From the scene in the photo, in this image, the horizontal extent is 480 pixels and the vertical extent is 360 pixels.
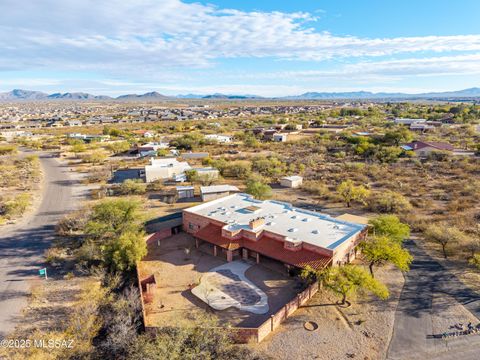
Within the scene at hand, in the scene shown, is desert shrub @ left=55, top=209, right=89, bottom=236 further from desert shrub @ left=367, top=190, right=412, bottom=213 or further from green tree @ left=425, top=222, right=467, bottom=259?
green tree @ left=425, top=222, right=467, bottom=259

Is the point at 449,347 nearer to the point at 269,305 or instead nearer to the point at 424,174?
the point at 269,305

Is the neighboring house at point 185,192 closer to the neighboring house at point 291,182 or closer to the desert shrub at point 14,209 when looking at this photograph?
the neighboring house at point 291,182

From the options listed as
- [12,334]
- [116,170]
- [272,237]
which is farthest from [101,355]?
[116,170]

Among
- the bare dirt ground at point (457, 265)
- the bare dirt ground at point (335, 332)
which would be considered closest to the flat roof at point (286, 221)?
the bare dirt ground at point (335, 332)

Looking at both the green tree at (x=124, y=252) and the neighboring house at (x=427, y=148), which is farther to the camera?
the neighboring house at (x=427, y=148)

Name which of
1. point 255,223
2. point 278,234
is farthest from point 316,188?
point 278,234

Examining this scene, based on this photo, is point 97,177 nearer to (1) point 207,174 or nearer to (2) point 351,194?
(1) point 207,174

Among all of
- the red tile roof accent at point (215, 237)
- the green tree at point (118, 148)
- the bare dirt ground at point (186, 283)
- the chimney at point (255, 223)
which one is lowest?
the bare dirt ground at point (186, 283)
